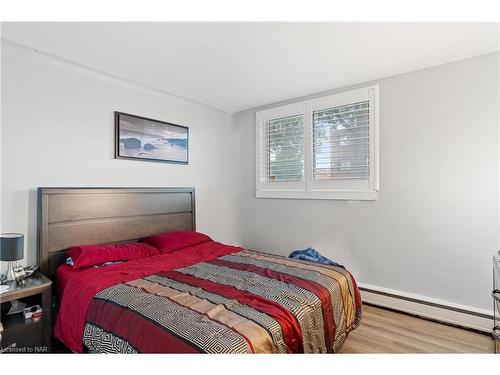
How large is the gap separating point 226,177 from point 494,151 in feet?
9.87

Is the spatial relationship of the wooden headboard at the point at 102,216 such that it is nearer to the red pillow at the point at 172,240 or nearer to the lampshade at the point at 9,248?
the red pillow at the point at 172,240

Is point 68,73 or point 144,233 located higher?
point 68,73

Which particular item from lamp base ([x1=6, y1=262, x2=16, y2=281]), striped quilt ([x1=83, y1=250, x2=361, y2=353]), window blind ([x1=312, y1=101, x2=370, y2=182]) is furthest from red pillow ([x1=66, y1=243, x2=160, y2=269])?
window blind ([x1=312, y1=101, x2=370, y2=182])

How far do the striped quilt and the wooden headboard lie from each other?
0.86m

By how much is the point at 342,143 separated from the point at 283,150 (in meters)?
0.80

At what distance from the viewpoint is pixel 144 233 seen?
115 inches

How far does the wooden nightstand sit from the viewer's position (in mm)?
1772

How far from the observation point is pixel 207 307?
1.52 meters

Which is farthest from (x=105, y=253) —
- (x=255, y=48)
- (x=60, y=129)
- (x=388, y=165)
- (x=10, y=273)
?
(x=388, y=165)

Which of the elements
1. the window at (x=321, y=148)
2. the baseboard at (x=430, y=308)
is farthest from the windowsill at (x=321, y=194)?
the baseboard at (x=430, y=308)

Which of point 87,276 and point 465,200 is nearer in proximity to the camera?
point 87,276

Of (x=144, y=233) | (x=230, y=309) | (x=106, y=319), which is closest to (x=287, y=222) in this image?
(x=144, y=233)

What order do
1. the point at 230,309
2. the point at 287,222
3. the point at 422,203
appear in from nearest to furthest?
1. the point at 230,309
2. the point at 422,203
3. the point at 287,222
